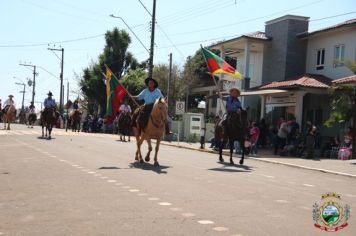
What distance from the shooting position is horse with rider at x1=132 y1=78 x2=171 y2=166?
1511cm

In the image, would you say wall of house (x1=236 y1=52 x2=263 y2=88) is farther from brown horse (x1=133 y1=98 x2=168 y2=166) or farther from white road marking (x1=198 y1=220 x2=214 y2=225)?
white road marking (x1=198 y1=220 x2=214 y2=225)

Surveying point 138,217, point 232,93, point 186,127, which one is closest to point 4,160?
point 232,93

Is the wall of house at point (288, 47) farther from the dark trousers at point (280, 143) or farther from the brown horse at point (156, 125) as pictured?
the brown horse at point (156, 125)

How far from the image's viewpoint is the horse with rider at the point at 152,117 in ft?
49.6

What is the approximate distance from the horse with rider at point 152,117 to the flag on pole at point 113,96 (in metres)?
1.51

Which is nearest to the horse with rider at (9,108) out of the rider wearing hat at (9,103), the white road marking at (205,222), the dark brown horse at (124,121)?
the rider wearing hat at (9,103)

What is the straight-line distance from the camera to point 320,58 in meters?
33.4

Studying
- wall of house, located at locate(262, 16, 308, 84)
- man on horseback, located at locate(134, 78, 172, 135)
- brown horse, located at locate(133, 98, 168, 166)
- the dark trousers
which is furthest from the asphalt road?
wall of house, located at locate(262, 16, 308, 84)

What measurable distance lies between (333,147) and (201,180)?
49.7ft

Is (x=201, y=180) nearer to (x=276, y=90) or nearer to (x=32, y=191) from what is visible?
(x=32, y=191)

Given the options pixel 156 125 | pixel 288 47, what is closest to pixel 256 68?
pixel 288 47

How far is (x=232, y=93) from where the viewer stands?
17312 millimetres

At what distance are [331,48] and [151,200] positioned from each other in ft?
83.1

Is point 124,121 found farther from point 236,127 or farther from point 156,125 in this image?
point 156,125
